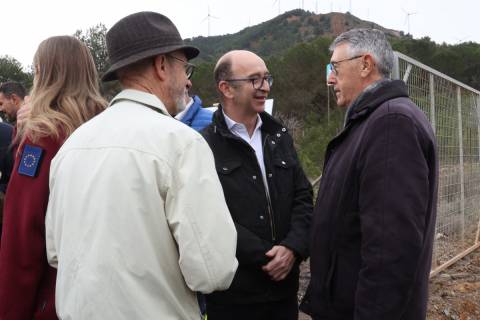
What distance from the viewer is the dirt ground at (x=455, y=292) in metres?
3.88

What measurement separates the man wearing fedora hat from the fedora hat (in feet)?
0.61

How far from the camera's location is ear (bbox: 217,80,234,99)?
2.74 meters

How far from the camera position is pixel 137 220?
1394 mm

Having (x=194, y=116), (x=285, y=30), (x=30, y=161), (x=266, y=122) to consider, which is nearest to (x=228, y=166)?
(x=266, y=122)

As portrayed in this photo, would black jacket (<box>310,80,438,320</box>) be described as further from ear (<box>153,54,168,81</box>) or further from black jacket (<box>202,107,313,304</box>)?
ear (<box>153,54,168,81</box>)

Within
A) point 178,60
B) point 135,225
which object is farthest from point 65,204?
point 178,60

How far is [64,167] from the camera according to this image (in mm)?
1496

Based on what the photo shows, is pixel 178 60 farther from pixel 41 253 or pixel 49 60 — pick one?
pixel 41 253

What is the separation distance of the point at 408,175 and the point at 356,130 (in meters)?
0.36

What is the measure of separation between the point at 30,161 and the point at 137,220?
664 mm

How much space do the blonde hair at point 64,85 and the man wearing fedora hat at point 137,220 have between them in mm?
489

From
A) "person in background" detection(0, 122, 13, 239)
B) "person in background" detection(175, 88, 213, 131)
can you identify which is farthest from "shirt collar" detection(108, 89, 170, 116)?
"person in background" detection(175, 88, 213, 131)

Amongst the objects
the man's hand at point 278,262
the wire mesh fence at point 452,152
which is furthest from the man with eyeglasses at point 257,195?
the wire mesh fence at point 452,152

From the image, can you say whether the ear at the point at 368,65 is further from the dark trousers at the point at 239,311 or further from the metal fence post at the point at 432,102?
the metal fence post at the point at 432,102
